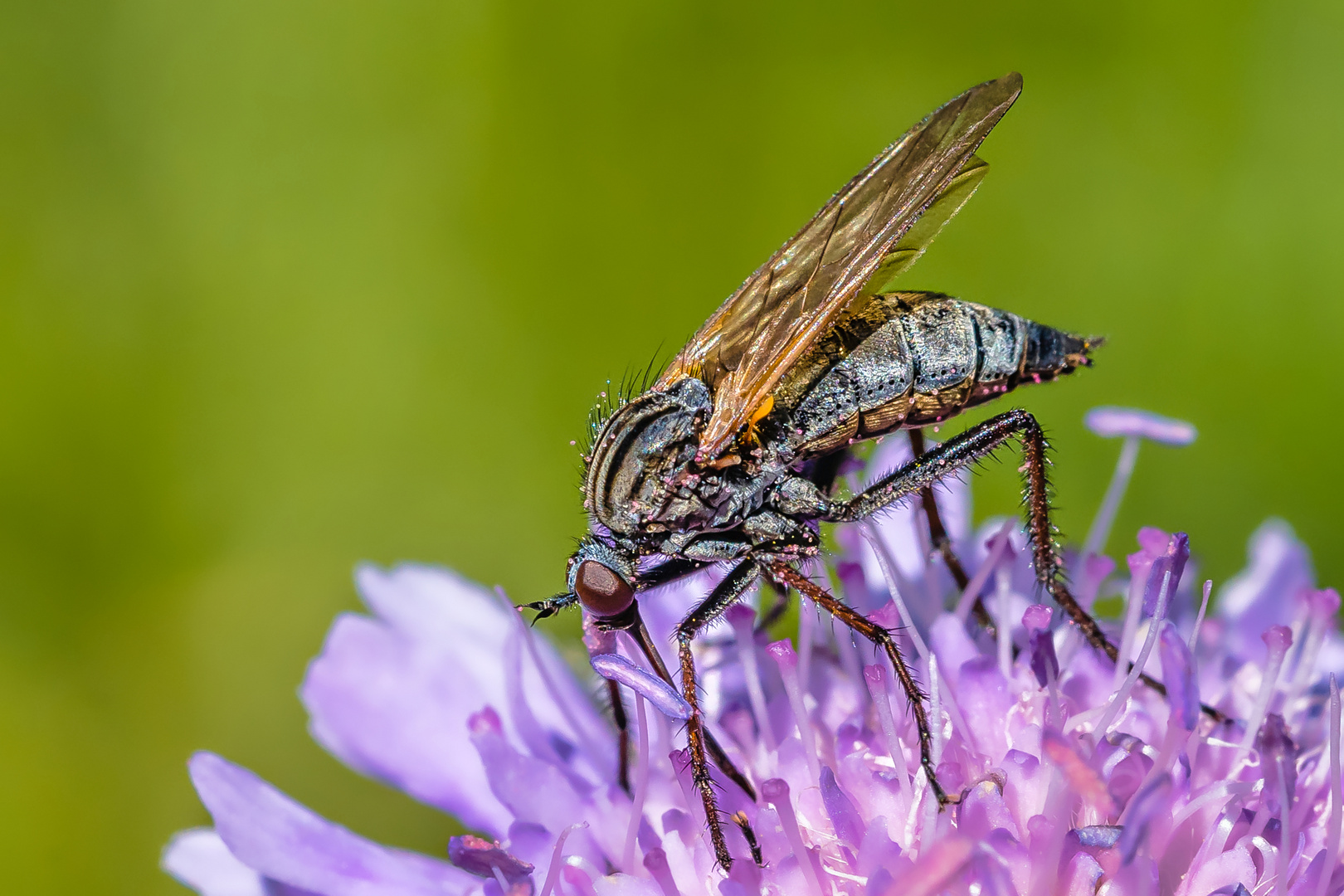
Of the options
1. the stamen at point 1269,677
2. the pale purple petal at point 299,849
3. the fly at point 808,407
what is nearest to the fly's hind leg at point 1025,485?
the fly at point 808,407

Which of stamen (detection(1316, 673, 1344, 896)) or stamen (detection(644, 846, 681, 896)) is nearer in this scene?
stamen (detection(1316, 673, 1344, 896))

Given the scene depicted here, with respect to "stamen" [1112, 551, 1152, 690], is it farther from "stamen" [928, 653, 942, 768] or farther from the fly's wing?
the fly's wing

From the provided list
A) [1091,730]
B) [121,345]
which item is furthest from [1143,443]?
[121,345]

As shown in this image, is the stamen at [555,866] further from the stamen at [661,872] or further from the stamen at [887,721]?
the stamen at [887,721]

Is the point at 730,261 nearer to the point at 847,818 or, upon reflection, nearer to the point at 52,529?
the point at 52,529

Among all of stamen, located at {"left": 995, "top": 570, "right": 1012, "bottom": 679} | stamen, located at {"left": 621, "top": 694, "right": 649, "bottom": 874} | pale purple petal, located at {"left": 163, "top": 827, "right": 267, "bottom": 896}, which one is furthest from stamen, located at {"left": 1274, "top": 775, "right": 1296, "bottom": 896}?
pale purple petal, located at {"left": 163, "top": 827, "right": 267, "bottom": 896}

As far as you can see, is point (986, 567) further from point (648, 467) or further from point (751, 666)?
point (648, 467)
